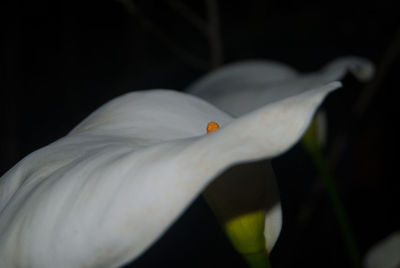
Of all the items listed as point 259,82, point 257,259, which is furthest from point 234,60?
point 257,259

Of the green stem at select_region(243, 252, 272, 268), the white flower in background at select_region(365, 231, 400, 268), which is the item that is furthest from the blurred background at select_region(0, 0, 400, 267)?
the green stem at select_region(243, 252, 272, 268)

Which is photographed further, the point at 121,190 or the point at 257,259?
the point at 257,259

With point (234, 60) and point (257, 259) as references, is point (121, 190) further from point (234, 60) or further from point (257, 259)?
point (234, 60)

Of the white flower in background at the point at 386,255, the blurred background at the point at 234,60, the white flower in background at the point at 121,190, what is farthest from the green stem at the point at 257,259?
the blurred background at the point at 234,60

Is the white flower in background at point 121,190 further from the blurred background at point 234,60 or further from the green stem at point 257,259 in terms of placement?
the blurred background at point 234,60

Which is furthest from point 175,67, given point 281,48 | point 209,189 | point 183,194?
point 183,194

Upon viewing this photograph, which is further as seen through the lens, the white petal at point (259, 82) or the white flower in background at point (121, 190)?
the white petal at point (259, 82)
